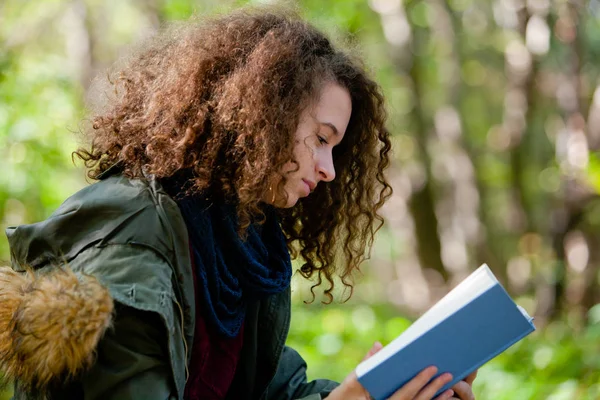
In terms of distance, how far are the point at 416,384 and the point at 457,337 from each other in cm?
16

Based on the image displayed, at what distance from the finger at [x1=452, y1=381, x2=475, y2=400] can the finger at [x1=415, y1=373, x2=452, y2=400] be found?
0.85ft

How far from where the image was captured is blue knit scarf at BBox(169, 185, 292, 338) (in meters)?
2.08

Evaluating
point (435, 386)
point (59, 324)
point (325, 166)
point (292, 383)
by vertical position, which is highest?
point (325, 166)

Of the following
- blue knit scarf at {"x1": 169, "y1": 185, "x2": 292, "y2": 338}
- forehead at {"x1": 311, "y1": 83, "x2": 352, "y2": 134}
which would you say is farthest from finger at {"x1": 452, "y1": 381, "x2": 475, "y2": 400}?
forehead at {"x1": 311, "y1": 83, "x2": 352, "y2": 134}

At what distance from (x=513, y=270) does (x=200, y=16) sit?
6.43 meters

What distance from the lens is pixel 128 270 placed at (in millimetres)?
1834

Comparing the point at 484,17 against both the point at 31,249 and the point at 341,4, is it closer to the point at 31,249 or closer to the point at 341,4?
the point at 341,4

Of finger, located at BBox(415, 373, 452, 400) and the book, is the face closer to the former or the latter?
Answer: the book

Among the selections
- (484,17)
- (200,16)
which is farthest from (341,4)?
(200,16)

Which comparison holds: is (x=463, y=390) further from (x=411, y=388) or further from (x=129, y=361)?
(x=129, y=361)

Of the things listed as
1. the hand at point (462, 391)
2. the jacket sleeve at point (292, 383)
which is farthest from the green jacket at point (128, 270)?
the hand at point (462, 391)

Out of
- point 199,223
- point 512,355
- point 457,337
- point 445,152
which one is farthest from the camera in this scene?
point 445,152

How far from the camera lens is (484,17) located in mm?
10852

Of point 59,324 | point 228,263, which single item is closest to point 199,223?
point 228,263
